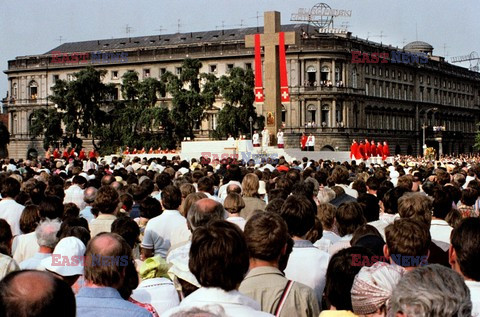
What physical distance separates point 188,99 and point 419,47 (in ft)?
168

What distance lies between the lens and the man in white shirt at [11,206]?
11711 mm

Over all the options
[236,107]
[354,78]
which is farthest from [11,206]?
[354,78]

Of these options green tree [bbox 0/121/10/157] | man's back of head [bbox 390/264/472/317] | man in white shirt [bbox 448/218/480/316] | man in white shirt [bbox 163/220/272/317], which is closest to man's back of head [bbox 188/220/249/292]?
man in white shirt [bbox 163/220/272/317]

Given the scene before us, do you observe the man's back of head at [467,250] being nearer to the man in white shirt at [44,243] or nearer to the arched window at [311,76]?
the man in white shirt at [44,243]

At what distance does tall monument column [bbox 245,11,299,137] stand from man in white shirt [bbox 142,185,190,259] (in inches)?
1374

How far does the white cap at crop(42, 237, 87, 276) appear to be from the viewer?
6574mm

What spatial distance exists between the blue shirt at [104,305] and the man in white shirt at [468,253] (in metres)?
2.24

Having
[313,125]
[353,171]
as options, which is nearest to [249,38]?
[353,171]

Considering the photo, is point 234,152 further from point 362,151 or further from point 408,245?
point 408,245

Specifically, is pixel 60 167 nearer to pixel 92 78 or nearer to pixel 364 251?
pixel 364 251

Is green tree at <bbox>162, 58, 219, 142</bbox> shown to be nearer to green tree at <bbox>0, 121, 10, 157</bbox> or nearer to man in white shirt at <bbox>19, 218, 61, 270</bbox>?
green tree at <bbox>0, 121, 10, 157</bbox>

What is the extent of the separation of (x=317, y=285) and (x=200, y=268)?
2.27 m

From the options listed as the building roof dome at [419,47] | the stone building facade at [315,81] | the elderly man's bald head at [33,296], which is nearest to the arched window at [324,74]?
the stone building facade at [315,81]
